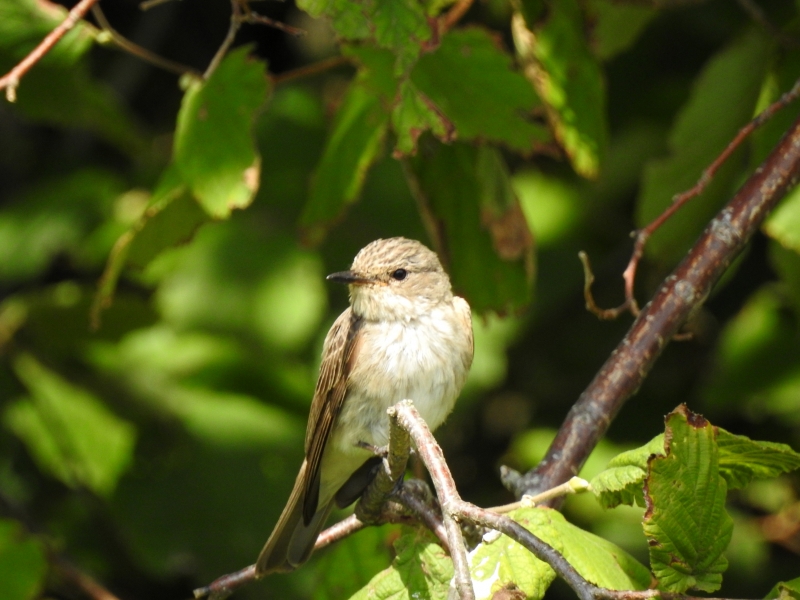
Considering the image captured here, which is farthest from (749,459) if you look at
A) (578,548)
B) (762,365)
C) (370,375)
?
(762,365)

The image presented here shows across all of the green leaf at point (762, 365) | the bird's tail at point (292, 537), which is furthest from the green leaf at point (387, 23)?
the green leaf at point (762, 365)

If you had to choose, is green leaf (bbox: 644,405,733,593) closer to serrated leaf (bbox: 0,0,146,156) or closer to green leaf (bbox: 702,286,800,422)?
serrated leaf (bbox: 0,0,146,156)

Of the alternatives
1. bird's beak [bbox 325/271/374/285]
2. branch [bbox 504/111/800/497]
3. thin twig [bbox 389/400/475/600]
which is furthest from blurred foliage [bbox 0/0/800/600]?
thin twig [bbox 389/400/475/600]

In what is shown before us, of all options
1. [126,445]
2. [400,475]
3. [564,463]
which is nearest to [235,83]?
[400,475]

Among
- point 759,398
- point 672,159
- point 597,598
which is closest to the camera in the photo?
point 597,598

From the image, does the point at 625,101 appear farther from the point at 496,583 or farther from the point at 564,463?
the point at 496,583

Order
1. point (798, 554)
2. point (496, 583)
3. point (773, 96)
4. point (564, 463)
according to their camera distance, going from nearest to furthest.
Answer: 1. point (496, 583)
2. point (564, 463)
3. point (773, 96)
4. point (798, 554)
